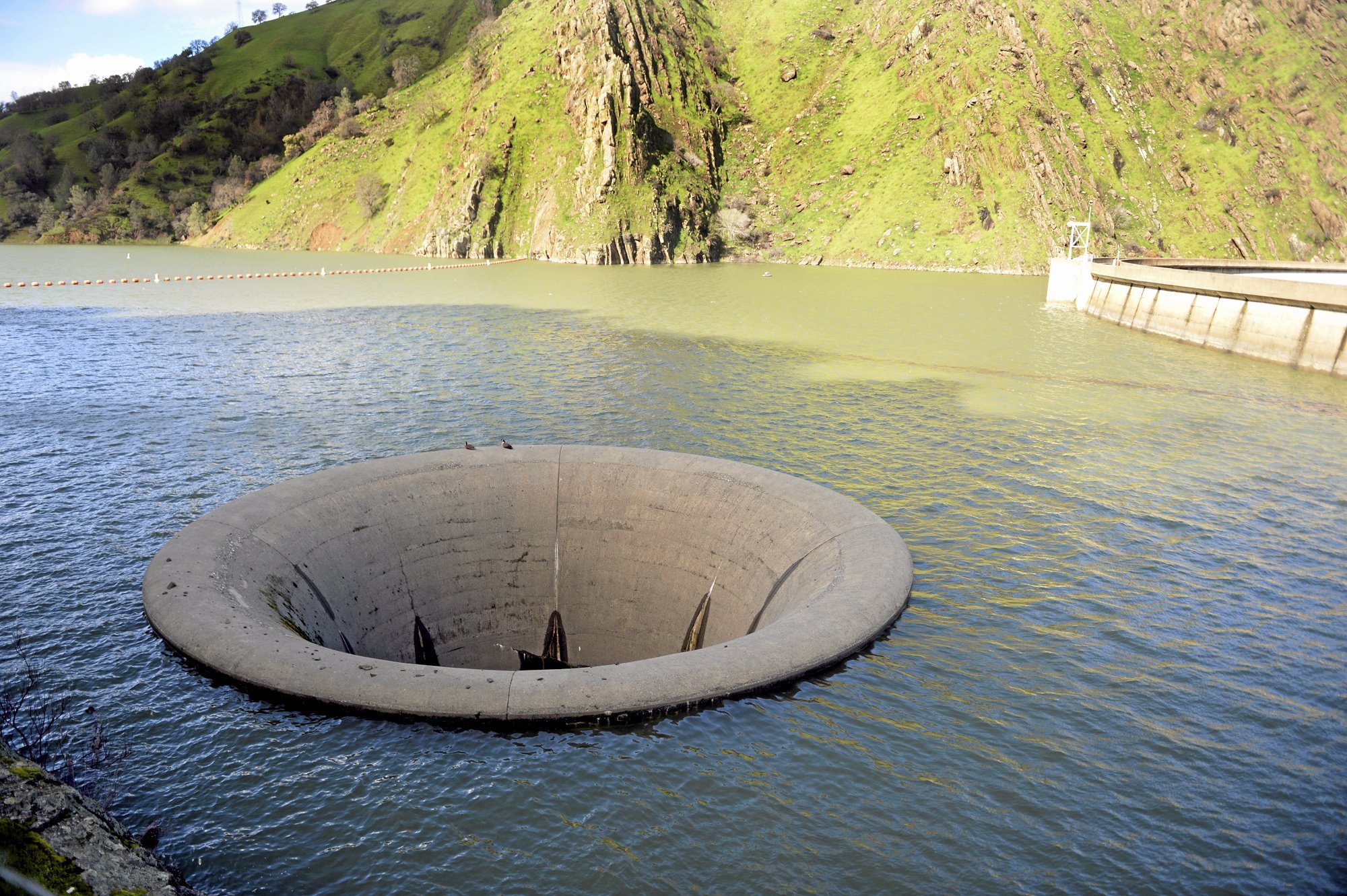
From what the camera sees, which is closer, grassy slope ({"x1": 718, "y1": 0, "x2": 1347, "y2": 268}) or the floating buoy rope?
the floating buoy rope

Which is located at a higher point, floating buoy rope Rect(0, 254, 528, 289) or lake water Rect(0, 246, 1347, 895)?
lake water Rect(0, 246, 1347, 895)

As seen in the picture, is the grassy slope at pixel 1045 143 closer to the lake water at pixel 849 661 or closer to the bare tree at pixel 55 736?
the lake water at pixel 849 661

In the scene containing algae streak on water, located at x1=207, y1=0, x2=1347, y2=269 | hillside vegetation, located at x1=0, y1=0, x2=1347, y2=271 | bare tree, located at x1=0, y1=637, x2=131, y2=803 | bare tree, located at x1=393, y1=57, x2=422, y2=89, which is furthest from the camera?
bare tree, located at x1=393, y1=57, x2=422, y2=89

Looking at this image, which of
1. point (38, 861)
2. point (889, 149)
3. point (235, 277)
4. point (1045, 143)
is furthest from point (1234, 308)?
point (889, 149)

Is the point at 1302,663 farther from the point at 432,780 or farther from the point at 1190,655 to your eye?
the point at 432,780

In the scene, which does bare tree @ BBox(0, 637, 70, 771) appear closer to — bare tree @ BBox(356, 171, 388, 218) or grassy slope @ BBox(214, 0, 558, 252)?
grassy slope @ BBox(214, 0, 558, 252)

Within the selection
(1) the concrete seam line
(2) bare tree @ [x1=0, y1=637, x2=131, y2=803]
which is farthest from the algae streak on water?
(2) bare tree @ [x1=0, y1=637, x2=131, y2=803]
